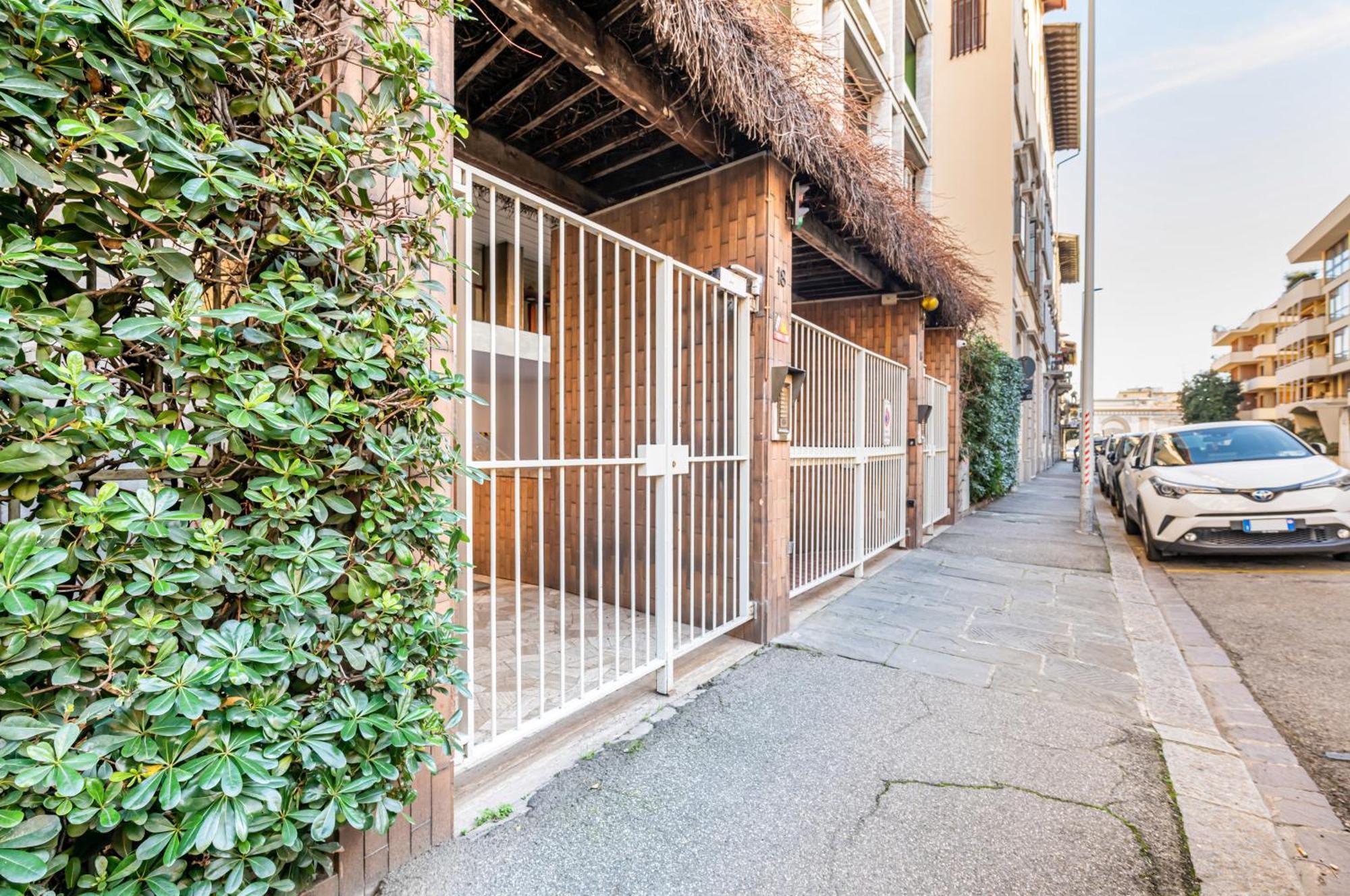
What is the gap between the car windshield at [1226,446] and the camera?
239 inches

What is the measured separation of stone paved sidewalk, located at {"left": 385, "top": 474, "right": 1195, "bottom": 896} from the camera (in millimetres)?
1735

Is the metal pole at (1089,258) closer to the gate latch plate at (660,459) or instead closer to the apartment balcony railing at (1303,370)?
the gate latch plate at (660,459)

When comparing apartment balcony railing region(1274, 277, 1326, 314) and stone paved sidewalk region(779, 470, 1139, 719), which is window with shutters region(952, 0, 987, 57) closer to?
stone paved sidewalk region(779, 470, 1139, 719)

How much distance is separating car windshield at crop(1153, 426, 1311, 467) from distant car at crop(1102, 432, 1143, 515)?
115 inches

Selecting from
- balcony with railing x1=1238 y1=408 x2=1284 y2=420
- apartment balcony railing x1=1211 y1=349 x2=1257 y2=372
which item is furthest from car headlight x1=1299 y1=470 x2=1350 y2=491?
apartment balcony railing x1=1211 y1=349 x2=1257 y2=372

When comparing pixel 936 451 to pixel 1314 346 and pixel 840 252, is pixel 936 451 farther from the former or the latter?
pixel 1314 346

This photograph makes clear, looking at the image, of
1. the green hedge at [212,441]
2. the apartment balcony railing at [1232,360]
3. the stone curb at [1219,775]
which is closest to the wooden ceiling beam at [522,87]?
the green hedge at [212,441]

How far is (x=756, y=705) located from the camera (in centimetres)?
285

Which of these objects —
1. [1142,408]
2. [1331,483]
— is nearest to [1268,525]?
[1331,483]

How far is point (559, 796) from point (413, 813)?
21.8 inches

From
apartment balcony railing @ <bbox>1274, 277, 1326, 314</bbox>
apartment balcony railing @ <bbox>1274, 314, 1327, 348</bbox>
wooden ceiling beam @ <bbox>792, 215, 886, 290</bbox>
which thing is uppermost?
apartment balcony railing @ <bbox>1274, 277, 1326, 314</bbox>

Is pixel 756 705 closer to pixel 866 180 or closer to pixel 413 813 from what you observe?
pixel 413 813

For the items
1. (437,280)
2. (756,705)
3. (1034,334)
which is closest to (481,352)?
(437,280)

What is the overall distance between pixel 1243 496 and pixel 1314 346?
42.4 m
